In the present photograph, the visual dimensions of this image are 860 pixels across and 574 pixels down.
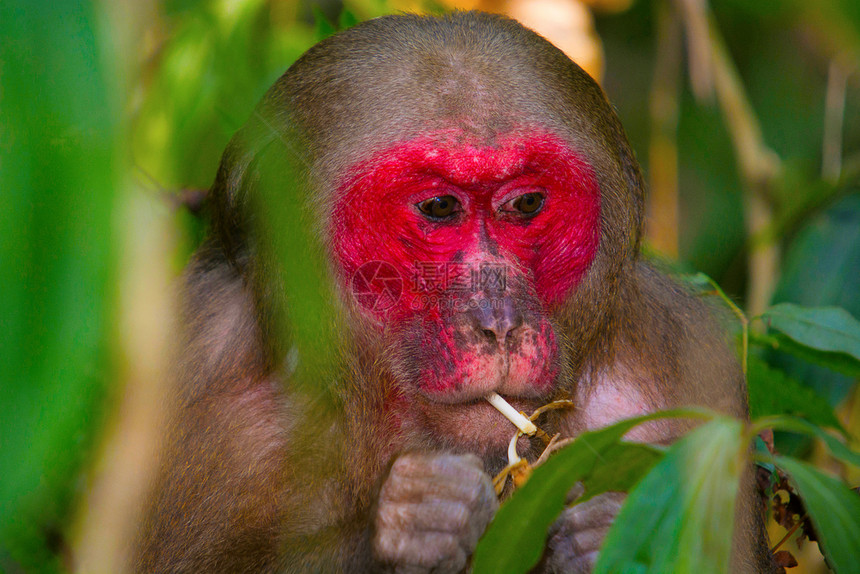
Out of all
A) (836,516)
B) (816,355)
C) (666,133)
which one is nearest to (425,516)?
(836,516)

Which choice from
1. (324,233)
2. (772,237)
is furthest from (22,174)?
(772,237)

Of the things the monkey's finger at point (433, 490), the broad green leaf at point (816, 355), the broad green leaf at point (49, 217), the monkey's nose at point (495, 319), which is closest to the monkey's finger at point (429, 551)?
the monkey's finger at point (433, 490)

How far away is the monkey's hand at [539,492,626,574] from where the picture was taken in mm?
2531

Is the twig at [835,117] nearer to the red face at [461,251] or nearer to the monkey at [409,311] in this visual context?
the monkey at [409,311]

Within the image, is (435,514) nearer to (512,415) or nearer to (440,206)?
(512,415)

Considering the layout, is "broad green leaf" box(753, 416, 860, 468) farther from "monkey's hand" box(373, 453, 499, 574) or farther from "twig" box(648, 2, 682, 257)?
"twig" box(648, 2, 682, 257)

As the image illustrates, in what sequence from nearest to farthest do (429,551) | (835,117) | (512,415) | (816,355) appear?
(429,551) < (512,415) < (816,355) < (835,117)

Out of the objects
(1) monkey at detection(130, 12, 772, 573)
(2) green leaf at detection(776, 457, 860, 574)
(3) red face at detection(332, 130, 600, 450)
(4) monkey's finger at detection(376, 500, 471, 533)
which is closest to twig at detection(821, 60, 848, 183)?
(1) monkey at detection(130, 12, 772, 573)

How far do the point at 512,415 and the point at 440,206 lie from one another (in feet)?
2.24

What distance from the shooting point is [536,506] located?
5.03 feet

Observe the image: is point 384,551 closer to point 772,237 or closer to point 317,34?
point 317,34

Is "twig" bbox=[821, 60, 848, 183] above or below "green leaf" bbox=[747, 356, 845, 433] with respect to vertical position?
above

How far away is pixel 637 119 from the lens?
28.8 feet

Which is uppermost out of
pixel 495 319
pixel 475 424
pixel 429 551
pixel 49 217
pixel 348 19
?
pixel 49 217
